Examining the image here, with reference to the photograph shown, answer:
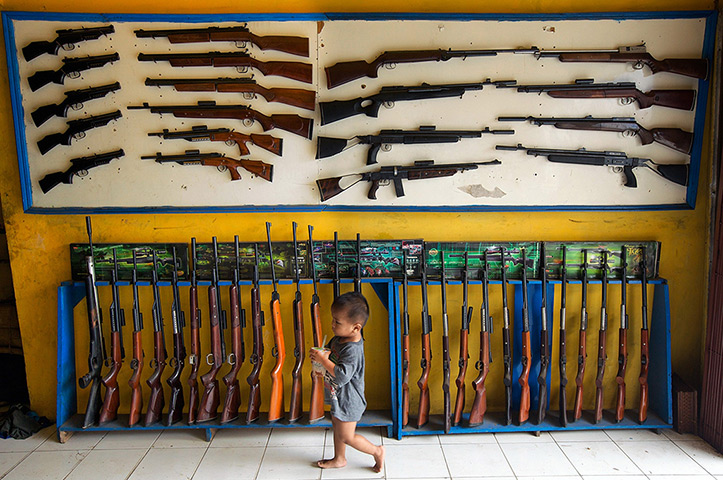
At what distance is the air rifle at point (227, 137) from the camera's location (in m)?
3.28

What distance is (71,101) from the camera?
328 centimetres

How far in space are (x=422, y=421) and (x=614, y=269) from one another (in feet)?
5.64

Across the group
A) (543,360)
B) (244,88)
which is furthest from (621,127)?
(244,88)

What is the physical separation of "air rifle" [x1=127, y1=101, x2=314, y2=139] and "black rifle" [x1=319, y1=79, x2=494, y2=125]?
0.50 ft

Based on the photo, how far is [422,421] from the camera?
3.28 metres

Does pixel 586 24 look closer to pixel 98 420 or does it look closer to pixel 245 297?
pixel 245 297

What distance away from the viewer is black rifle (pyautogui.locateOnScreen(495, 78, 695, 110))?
3238 mm

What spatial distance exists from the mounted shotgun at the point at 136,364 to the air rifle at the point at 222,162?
79cm

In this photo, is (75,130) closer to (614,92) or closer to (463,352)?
(463,352)

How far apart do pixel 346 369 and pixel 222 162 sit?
1.66 m

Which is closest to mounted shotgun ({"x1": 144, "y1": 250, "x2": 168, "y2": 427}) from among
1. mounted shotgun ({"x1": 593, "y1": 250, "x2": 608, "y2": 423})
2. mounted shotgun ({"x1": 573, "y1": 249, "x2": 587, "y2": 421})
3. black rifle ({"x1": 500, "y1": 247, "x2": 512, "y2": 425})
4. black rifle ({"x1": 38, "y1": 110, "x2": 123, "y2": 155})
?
black rifle ({"x1": 38, "y1": 110, "x2": 123, "y2": 155})

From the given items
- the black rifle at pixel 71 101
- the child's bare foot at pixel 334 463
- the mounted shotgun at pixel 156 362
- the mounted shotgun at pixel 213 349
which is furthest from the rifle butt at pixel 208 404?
the black rifle at pixel 71 101

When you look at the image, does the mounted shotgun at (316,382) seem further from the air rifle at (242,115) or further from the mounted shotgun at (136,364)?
the mounted shotgun at (136,364)

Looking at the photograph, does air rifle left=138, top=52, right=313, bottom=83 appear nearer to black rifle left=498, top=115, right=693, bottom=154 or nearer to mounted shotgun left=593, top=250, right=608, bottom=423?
black rifle left=498, top=115, right=693, bottom=154
